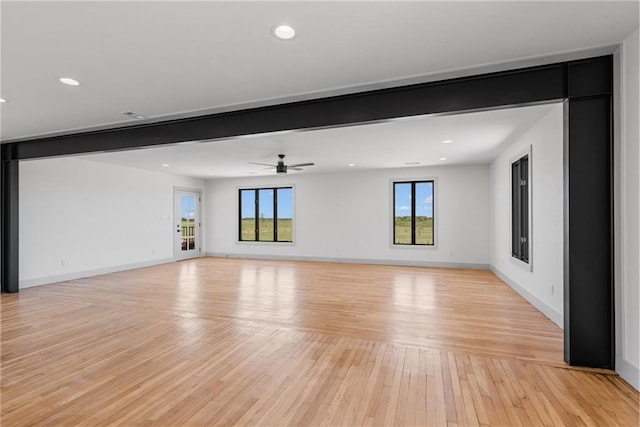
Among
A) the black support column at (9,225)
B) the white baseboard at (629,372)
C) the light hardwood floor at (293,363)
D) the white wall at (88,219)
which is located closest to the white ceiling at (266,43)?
the white baseboard at (629,372)

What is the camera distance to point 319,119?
3.56 m

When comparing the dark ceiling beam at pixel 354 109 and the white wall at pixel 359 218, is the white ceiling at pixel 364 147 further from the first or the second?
the white wall at pixel 359 218

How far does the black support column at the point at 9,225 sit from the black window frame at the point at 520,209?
8.29 m

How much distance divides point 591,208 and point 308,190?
7.42 meters

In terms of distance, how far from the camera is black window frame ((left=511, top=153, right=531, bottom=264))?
5285mm

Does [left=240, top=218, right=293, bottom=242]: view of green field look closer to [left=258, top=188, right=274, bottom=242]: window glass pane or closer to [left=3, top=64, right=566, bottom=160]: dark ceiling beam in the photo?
[left=258, top=188, right=274, bottom=242]: window glass pane

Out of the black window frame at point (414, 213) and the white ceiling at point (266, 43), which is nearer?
the white ceiling at point (266, 43)

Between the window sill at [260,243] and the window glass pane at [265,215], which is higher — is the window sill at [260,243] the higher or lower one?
the lower one

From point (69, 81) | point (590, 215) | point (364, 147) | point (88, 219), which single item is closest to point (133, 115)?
point (69, 81)

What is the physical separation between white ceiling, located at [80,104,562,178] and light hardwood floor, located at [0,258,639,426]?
2.29 meters

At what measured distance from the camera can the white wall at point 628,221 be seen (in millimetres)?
2414

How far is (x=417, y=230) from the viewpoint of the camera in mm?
8703

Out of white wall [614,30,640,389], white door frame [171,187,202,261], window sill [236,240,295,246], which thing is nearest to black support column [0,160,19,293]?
white door frame [171,187,202,261]

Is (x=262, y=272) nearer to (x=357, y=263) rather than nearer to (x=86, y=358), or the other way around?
(x=357, y=263)
